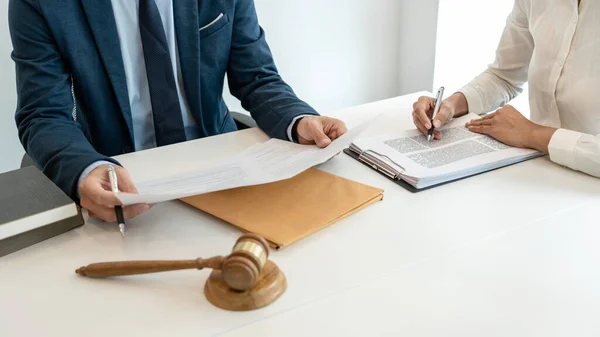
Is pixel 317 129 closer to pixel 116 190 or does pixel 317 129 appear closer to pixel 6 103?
pixel 116 190

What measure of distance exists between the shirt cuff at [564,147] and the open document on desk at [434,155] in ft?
0.15

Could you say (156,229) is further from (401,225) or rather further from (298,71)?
(298,71)

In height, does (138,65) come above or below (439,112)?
above

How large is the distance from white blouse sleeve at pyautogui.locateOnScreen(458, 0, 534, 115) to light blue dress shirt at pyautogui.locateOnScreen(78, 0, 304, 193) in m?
0.52

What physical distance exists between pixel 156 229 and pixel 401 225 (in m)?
0.39

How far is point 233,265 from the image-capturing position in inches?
23.8

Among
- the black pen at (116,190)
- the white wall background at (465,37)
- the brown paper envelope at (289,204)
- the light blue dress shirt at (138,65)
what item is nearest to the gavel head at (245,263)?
the brown paper envelope at (289,204)

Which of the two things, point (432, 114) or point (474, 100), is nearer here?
point (432, 114)

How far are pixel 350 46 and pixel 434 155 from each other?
172 cm

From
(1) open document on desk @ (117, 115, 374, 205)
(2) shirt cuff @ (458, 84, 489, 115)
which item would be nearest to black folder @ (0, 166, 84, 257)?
(1) open document on desk @ (117, 115, 374, 205)

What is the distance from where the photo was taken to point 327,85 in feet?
8.86

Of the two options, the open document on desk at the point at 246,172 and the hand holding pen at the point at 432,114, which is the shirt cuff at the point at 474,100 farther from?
the open document on desk at the point at 246,172

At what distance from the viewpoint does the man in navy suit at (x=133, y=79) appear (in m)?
1.08

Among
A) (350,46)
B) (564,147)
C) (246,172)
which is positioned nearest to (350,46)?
(350,46)
